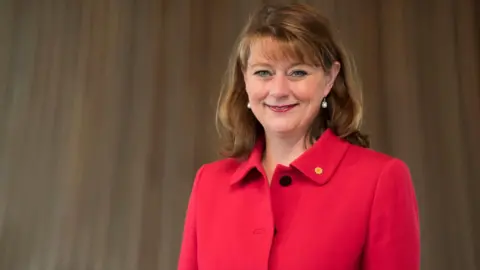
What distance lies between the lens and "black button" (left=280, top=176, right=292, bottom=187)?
101 cm

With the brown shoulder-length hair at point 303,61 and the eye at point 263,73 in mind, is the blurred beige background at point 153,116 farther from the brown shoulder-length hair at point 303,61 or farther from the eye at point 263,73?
the eye at point 263,73

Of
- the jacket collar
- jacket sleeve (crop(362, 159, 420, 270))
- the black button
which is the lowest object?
jacket sleeve (crop(362, 159, 420, 270))

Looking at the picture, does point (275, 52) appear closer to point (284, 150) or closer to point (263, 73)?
point (263, 73)

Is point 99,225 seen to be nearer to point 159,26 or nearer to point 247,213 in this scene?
point 159,26

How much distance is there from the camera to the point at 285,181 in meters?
1.02

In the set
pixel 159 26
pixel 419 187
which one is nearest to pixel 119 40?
pixel 159 26

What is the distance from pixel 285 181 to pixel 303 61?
223 mm

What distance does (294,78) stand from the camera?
101 cm

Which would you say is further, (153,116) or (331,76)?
(153,116)

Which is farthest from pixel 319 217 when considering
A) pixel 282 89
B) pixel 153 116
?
pixel 153 116

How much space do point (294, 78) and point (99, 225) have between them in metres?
0.96

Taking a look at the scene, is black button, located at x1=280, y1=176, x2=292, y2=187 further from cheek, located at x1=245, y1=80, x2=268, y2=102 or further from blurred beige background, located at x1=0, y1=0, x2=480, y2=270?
blurred beige background, located at x1=0, y1=0, x2=480, y2=270

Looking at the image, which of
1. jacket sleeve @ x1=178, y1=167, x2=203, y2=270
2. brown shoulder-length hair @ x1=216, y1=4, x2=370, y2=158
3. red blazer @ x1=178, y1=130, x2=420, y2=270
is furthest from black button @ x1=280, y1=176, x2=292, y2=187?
jacket sleeve @ x1=178, y1=167, x2=203, y2=270

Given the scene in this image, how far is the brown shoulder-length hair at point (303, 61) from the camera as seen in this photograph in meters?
1.01
